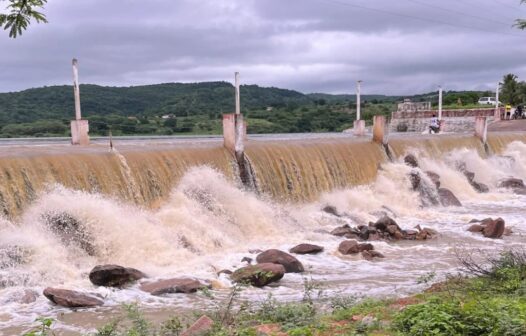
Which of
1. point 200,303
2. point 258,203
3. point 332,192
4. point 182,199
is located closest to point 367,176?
point 332,192

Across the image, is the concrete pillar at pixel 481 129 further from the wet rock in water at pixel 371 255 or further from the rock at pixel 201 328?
the rock at pixel 201 328

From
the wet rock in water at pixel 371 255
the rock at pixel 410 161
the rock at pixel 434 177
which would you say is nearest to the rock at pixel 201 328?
the wet rock in water at pixel 371 255

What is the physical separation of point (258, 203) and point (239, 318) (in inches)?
343

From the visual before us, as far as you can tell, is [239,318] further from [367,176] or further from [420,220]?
[367,176]

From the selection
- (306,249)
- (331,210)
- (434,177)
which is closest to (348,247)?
(306,249)

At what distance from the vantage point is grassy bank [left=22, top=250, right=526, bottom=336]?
5348mm

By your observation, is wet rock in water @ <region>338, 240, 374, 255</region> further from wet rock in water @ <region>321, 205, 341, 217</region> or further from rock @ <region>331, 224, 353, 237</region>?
wet rock in water @ <region>321, 205, 341, 217</region>

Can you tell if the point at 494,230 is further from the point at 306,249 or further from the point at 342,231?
the point at 306,249

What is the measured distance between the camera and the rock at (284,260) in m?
11.1

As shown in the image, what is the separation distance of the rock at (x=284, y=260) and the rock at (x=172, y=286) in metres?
1.92

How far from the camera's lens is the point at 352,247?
12.6 m

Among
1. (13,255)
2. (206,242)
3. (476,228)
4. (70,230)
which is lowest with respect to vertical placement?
(476,228)

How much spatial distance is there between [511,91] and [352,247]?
174 ft

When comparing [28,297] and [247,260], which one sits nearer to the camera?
[28,297]
